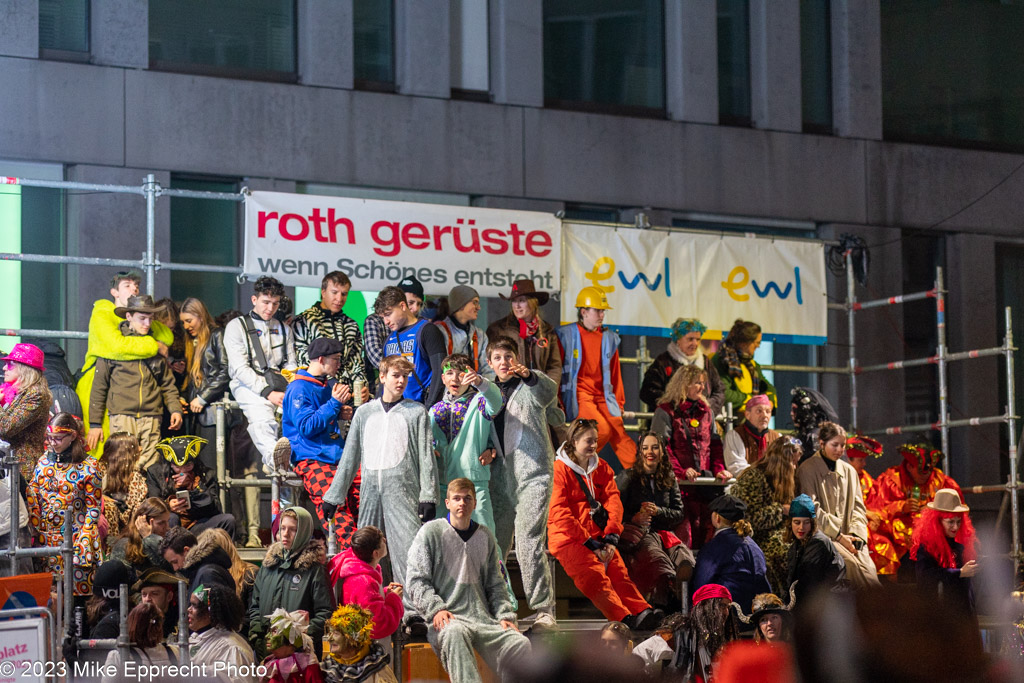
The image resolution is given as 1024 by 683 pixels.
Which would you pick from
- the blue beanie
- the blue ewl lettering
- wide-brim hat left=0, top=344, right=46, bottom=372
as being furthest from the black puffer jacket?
wide-brim hat left=0, top=344, right=46, bottom=372

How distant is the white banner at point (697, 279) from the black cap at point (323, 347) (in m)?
3.76

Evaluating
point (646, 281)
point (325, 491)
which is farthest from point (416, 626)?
point (646, 281)

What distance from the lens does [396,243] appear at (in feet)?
46.8

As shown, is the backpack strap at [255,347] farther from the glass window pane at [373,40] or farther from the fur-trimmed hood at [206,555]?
the glass window pane at [373,40]

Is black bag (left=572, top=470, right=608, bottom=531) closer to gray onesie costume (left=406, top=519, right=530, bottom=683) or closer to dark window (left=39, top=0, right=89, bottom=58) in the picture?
gray onesie costume (left=406, top=519, right=530, bottom=683)

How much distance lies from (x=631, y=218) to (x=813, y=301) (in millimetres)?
2732

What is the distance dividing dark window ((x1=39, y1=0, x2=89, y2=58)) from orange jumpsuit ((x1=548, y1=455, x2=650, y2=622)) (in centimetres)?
747

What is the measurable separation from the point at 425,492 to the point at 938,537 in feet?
16.0

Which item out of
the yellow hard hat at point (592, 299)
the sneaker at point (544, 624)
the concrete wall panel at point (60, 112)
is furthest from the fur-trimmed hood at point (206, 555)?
the concrete wall panel at point (60, 112)

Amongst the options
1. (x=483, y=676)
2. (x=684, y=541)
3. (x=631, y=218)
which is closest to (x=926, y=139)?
(x=631, y=218)

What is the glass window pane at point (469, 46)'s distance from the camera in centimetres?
1761

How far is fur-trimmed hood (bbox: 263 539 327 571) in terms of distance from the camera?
32.1 feet

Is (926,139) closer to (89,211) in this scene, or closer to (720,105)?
(720,105)

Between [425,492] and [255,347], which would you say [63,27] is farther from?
[425,492]
